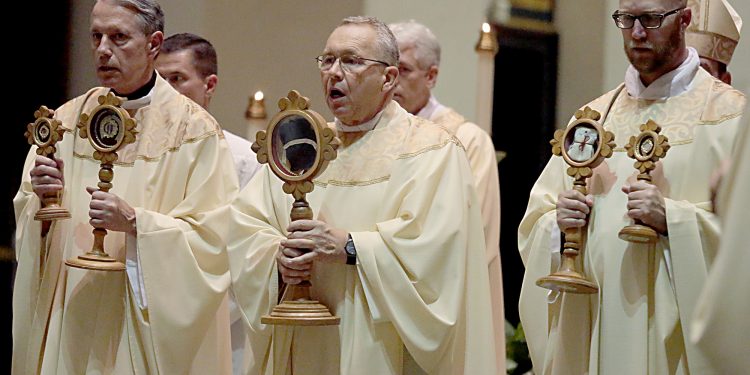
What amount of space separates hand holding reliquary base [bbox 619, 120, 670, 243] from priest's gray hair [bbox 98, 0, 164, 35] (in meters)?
2.23

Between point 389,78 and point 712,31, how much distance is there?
5.45 ft

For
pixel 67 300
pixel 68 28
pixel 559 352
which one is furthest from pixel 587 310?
pixel 68 28

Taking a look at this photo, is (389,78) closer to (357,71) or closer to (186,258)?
(357,71)

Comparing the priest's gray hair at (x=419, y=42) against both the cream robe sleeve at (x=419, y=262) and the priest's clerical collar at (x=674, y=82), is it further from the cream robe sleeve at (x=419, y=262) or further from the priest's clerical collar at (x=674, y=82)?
the priest's clerical collar at (x=674, y=82)

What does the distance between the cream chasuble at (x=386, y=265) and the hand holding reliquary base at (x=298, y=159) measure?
0.20m

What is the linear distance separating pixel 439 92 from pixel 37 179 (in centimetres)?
497

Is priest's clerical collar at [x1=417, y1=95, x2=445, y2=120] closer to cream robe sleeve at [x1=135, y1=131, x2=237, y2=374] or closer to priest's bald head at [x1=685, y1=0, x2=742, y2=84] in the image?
priest's bald head at [x1=685, y1=0, x2=742, y2=84]

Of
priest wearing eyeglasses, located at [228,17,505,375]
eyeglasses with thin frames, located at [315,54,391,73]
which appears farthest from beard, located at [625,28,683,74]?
eyeglasses with thin frames, located at [315,54,391,73]

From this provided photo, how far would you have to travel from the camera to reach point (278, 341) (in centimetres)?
523

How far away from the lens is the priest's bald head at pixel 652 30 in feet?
16.6

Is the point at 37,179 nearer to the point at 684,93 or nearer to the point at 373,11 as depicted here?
the point at 684,93

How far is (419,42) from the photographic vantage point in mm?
7770

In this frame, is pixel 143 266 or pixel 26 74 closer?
pixel 143 266

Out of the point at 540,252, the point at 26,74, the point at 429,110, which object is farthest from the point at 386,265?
the point at 26,74
